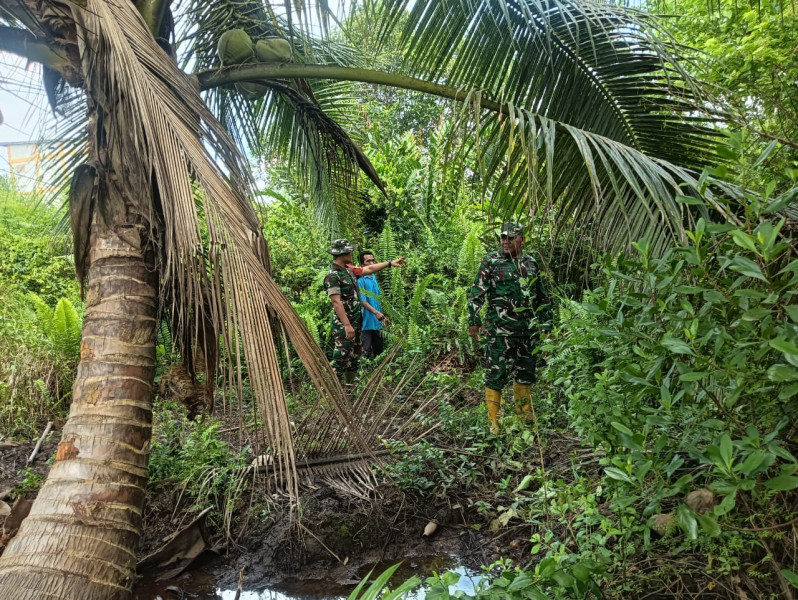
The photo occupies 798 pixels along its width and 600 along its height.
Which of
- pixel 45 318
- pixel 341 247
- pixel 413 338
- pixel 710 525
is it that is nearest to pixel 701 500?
pixel 710 525

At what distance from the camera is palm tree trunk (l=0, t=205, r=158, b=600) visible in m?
1.96

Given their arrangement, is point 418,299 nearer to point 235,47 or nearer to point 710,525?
point 235,47

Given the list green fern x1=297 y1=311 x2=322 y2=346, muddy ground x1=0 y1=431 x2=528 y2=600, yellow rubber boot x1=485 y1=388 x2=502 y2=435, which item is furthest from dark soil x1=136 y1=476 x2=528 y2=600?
green fern x1=297 y1=311 x2=322 y2=346

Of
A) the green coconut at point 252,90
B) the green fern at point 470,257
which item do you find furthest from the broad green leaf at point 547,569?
the green fern at point 470,257

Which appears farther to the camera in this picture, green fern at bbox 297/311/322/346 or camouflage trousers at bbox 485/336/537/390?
green fern at bbox 297/311/322/346

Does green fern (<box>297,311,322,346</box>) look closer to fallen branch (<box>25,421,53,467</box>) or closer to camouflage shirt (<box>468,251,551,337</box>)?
camouflage shirt (<box>468,251,551,337</box>)

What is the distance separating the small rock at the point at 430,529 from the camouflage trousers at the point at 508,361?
1.40 m

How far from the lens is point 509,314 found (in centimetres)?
474

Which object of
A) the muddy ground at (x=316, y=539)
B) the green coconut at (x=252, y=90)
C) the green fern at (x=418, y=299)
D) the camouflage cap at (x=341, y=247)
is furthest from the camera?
the green fern at (x=418, y=299)

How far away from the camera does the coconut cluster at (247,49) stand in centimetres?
319

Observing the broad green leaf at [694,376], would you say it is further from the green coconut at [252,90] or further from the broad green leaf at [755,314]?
the green coconut at [252,90]

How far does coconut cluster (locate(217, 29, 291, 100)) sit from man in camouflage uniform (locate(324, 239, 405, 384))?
2.47m

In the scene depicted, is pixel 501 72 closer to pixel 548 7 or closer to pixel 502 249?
pixel 548 7

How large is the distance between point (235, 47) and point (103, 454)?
228 centimetres
